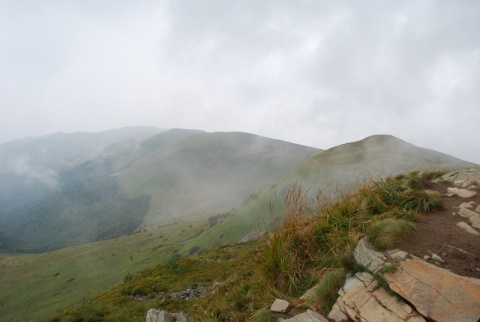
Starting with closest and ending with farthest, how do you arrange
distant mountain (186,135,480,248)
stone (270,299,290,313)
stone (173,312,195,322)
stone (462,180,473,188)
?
1. stone (270,299,290,313)
2. stone (173,312,195,322)
3. stone (462,180,473,188)
4. distant mountain (186,135,480,248)

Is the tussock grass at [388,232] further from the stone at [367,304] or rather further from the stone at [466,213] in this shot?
the stone at [466,213]

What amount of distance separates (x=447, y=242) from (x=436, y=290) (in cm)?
141

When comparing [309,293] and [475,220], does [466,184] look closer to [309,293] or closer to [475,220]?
[475,220]

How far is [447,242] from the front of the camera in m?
5.15

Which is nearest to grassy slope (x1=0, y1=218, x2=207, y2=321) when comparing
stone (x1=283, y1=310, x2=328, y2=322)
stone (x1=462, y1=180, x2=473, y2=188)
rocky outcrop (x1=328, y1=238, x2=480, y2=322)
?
stone (x1=283, y1=310, x2=328, y2=322)

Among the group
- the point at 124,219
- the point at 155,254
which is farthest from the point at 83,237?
the point at 155,254

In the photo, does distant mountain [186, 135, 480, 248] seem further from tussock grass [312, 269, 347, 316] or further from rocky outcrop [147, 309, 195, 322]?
tussock grass [312, 269, 347, 316]

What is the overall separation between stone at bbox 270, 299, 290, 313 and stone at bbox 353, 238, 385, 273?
157 cm

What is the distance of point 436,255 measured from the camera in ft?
15.6

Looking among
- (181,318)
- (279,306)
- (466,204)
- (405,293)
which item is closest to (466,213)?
(466,204)

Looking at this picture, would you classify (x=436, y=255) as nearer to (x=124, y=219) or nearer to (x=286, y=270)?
(x=286, y=270)

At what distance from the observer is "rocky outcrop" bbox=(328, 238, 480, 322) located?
155 inches

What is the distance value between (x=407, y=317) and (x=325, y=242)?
2385 millimetres

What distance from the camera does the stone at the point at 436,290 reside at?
3867 mm
